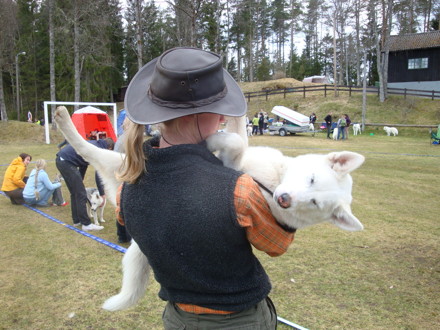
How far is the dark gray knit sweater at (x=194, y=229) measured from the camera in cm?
109

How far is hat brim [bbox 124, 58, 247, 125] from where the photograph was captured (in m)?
1.14

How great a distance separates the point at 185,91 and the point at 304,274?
160 inches

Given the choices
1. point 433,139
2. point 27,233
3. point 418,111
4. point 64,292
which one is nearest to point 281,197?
point 64,292

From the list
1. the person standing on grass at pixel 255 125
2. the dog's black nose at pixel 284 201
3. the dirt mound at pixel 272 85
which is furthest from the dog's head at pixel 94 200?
the dirt mound at pixel 272 85

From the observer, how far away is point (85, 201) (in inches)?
260

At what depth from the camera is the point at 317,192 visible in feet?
4.68

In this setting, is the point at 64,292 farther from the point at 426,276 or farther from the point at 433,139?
the point at 433,139

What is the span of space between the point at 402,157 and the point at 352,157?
49.0ft

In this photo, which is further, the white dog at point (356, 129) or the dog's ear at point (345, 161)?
the white dog at point (356, 129)

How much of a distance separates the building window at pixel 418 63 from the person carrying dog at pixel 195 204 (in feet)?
122

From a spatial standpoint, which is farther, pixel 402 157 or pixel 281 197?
pixel 402 157

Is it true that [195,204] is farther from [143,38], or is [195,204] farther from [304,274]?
[143,38]

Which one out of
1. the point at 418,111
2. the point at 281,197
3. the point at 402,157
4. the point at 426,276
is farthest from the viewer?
the point at 418,111

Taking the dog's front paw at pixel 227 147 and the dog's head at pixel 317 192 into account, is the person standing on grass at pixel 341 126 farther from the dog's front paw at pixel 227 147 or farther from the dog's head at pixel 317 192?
the dog's front paw at pixel 227 147
